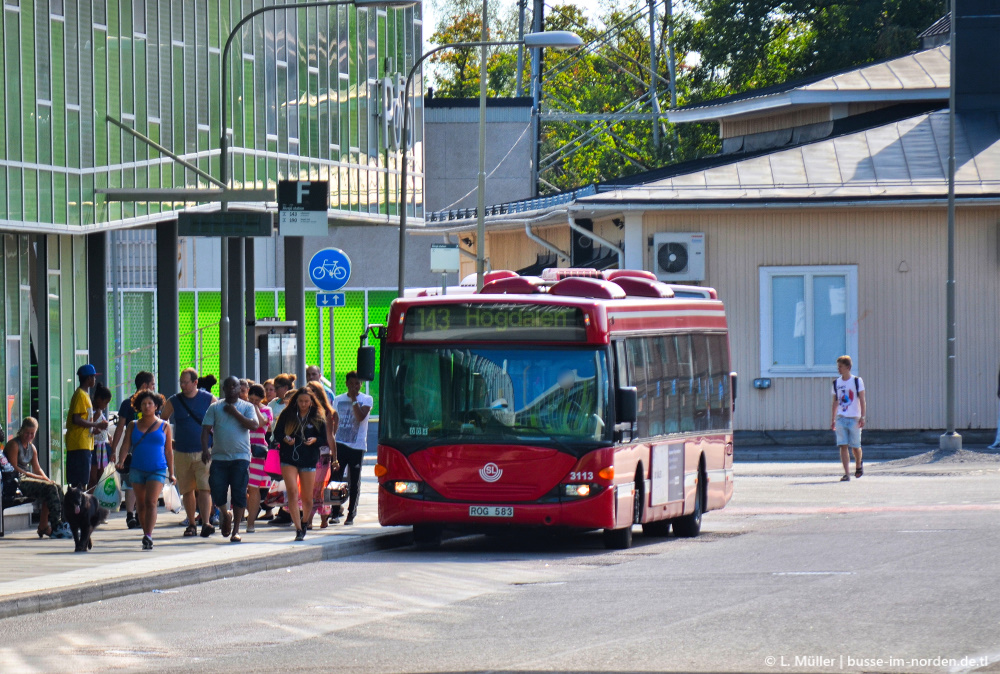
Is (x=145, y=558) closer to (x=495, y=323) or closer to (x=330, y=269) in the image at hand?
(x=495, y=323)

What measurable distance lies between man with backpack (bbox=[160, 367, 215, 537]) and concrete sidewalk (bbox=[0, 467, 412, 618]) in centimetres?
42

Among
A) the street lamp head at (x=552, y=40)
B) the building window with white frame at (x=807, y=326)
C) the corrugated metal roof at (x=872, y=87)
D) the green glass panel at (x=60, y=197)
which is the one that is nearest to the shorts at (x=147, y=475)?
the green glass panel at (x=60, y=197)

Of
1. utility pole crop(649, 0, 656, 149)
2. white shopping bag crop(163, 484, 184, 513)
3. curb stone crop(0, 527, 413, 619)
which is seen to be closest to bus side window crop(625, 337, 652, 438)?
curb stone crop(0, 527, 413, 619)

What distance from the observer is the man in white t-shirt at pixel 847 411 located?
1047 inches

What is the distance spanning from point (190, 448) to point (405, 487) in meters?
2.71

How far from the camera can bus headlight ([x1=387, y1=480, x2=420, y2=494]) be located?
1720 centimetres

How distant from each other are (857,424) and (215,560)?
1373 cm

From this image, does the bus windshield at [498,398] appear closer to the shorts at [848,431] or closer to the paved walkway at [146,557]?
the paved walkway at [146,557]

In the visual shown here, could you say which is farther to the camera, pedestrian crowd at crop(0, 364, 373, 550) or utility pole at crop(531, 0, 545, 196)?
utility pole at crop(531, 0, 545, 196)

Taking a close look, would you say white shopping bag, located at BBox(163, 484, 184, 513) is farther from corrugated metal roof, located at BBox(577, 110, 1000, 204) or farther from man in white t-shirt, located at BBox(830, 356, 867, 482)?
corrugated metal roof, located at BBox(577, 110, 1000, 204)

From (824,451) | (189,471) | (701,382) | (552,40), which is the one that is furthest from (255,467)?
(824,451)

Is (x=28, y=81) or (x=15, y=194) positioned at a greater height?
(x=28, y=81)

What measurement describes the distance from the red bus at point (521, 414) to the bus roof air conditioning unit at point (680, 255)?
1501cm

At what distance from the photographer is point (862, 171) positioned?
112 feet
